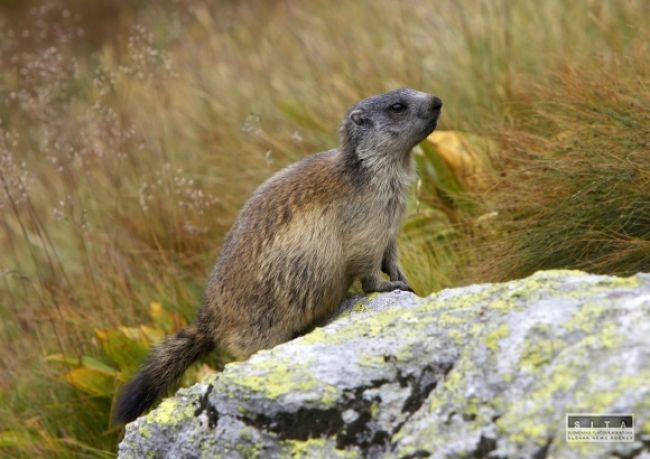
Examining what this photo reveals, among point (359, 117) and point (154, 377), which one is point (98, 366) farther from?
point (359, 117)

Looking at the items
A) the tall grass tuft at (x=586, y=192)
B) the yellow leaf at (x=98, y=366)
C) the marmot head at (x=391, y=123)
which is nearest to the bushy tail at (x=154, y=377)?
the yellow leaf at (x=98, y=366)

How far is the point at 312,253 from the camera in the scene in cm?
470

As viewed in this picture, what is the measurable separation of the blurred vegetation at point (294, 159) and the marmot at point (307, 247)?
0.73m

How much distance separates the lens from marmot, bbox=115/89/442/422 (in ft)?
15.4

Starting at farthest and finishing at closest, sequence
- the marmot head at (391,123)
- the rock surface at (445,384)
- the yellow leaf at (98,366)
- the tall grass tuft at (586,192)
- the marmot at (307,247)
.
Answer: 1. the yellow leaf at (98,366)
2. the marmot head at (391,123)
3. the tall grass tuft at (586,192)
4. the marmot at (307,247)
5. the rock surface at (445,384)

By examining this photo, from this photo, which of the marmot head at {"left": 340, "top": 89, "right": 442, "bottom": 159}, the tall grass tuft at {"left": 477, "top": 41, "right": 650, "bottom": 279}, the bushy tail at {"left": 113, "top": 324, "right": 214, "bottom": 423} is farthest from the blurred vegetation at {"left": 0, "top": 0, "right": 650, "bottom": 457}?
the bushy tail at {"left": 113, "top": 324, "right": 214, "bottom": 423}

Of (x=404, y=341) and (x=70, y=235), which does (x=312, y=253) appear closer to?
(x=404, y=341)

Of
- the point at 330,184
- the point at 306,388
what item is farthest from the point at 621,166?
the point at 306,388

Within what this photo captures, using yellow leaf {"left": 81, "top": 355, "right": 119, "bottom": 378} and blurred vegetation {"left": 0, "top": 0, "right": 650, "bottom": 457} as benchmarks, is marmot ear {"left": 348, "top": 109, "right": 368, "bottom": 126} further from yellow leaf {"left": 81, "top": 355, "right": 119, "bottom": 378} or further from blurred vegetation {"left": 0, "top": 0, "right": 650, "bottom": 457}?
yellow leaf {"left": 81, "top": 355, "right": 119, "bottom": 378}

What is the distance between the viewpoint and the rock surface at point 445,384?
9.23 ft

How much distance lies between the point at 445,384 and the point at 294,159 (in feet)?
16.5

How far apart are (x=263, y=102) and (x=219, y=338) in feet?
16.2

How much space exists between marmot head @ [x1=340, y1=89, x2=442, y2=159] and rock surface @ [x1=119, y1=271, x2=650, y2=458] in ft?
4.95

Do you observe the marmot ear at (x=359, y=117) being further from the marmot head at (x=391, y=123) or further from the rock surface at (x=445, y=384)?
the rock surface at (x=445, y=384)
